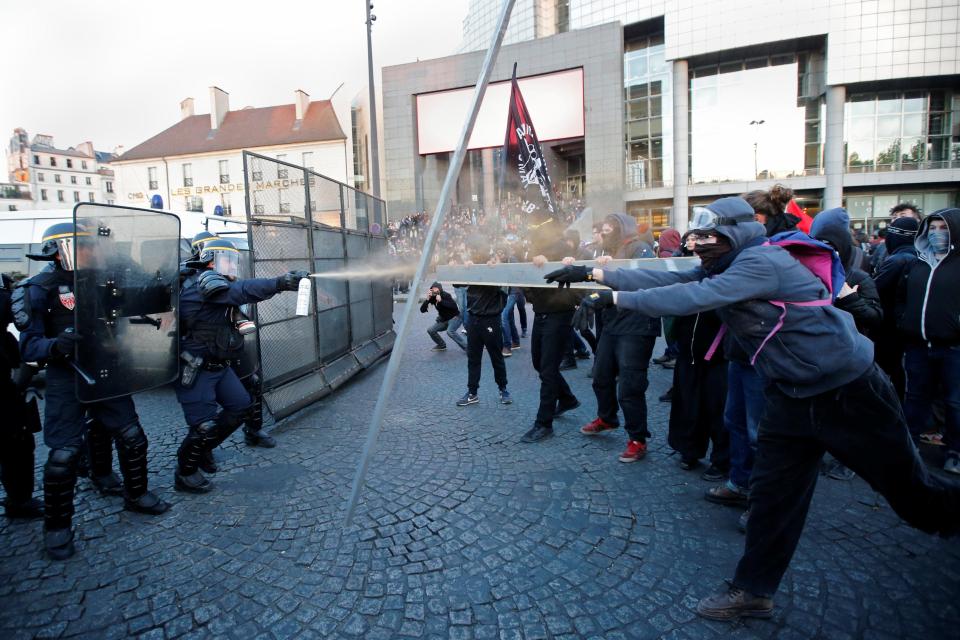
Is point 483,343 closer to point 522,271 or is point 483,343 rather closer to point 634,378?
point 522,271

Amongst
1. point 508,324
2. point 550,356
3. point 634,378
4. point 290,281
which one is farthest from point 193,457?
point 508,324

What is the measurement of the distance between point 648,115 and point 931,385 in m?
29.8

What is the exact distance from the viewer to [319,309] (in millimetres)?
6836

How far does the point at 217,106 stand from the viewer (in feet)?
146

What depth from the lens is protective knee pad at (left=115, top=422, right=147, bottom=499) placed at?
357 cm

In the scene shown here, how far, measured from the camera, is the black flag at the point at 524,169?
6.05 meters

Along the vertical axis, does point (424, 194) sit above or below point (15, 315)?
above

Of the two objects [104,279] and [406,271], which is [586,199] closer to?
[406,271]

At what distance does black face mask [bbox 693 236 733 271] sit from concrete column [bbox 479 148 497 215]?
97.8 feet

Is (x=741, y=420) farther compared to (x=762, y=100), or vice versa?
(x=762, y=100)

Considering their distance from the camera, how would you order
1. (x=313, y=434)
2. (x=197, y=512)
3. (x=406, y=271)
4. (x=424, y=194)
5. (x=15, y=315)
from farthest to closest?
(x=424, y=194)
(x=406, y=271)
(x=313, y=434)
(x=197, y=512)
(x=15, y=315)

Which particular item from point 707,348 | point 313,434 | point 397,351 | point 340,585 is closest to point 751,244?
point 707,348

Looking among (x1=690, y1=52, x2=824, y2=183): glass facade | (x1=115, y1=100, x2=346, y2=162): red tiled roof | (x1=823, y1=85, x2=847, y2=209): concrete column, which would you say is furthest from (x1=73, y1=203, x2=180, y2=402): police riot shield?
(x1=115, y1=100, x2=346, y2=162): red tiled roof

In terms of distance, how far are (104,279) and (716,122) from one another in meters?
32.5
